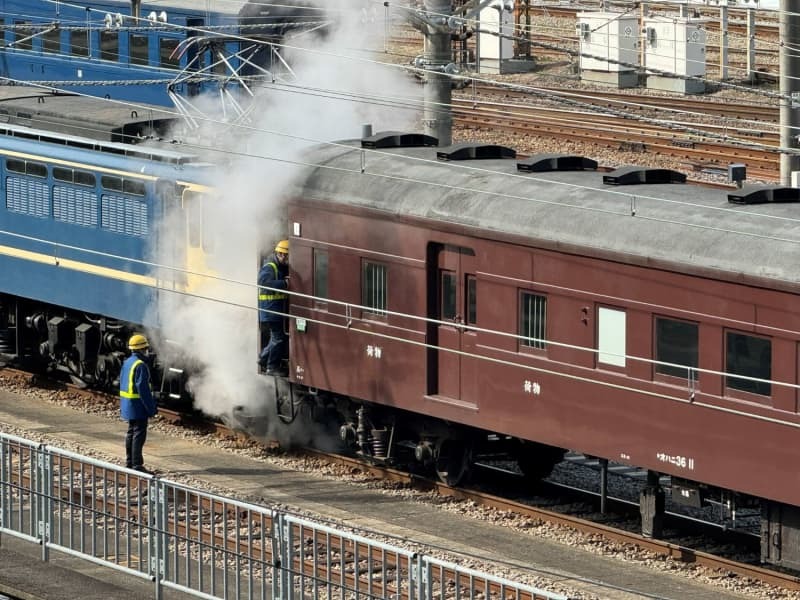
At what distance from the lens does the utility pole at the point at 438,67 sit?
1983cm

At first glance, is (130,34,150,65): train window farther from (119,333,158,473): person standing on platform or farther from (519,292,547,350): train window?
(519,292,547,350): train window

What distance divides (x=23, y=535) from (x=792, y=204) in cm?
679

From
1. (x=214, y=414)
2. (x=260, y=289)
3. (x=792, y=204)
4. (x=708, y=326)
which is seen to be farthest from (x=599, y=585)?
(x=214, y=414)

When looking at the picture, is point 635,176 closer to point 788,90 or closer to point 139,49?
point 788,90

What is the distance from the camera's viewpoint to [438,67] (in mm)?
19812

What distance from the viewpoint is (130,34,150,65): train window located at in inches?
1455

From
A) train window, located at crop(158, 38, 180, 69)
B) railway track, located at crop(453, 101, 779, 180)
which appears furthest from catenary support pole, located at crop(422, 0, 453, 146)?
train window, located at crop(158, 38, 180, 69)

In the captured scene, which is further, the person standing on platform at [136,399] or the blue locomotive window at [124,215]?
the blue locomotive window at [124,215]

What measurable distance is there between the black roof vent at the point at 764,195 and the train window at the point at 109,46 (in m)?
24.3

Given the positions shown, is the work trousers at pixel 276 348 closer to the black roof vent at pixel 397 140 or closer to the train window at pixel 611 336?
the black roof vent at pixel 397 140

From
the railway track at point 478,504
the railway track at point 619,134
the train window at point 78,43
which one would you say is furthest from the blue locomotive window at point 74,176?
the train window at point 78,43

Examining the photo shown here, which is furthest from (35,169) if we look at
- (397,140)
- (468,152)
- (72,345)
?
(468,152)

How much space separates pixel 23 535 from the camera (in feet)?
49.2

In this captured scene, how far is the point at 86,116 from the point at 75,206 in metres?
1.37
